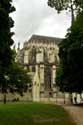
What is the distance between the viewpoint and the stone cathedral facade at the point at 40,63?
131 m

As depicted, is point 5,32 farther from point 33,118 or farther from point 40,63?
point 40,63

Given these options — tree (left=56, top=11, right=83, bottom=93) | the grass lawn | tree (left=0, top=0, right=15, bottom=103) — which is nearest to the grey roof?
tree (left=56, top=11, right=83, bottom=93)

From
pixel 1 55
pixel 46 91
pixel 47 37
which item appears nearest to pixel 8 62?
pixel 1 55

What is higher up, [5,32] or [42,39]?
[42,39]

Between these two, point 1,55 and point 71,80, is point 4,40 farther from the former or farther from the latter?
point 71,80

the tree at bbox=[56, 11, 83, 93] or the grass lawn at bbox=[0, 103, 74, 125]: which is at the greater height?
the tree at bbox=[56, 11, 83, 93]

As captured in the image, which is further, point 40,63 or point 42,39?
point 42,39

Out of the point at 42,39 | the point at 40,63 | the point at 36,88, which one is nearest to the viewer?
the point at 36,88

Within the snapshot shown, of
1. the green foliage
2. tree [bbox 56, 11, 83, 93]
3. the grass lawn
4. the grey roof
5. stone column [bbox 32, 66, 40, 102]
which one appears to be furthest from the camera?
the grey roof

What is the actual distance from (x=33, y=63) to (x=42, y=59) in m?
3.49

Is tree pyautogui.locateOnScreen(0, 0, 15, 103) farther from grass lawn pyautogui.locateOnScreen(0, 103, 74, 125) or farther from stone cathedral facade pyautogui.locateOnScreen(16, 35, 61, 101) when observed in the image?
stone cathedral facade pyautogui.locateOnScreen(16, 35, 61, 101)

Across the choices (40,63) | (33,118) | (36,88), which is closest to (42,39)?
(40,63)

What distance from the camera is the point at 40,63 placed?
142375 millimetres

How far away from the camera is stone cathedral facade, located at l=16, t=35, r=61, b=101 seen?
5144 inches
